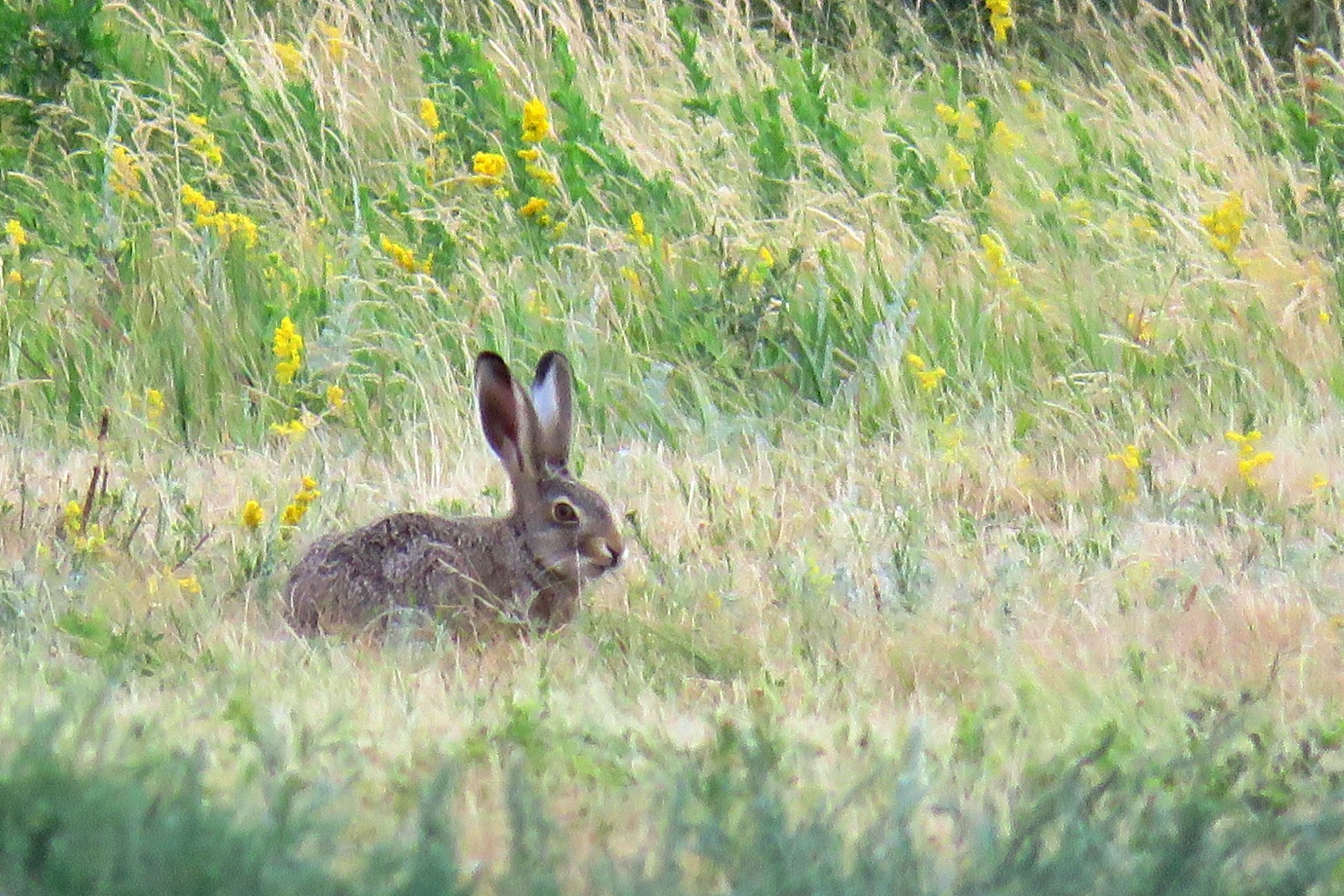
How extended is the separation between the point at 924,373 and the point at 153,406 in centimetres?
246

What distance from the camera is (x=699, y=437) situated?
6527 millimetres

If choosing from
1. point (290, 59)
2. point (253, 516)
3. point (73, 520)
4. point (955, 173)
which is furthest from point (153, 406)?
point (955, 173)

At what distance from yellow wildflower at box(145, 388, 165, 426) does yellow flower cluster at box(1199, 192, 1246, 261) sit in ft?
11.7

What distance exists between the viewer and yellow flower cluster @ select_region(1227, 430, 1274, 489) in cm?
562

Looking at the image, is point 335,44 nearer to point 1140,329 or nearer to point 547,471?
point 1140,329

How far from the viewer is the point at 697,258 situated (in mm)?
7707

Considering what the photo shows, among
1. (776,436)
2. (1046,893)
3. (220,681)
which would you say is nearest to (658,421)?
(776,436)

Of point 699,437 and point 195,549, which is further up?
point 195,549

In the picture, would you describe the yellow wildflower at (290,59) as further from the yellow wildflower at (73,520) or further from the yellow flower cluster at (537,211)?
the yellow wildflower at (73,520)

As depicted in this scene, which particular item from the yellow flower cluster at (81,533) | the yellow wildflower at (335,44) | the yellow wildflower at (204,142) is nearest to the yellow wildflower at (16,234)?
the yellow wildflower at (204,142)

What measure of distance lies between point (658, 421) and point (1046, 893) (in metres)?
4.10

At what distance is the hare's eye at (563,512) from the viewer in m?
4.94

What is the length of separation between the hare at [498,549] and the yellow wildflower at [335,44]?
429 cm

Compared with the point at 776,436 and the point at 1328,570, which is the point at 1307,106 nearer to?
the point at 776,436
